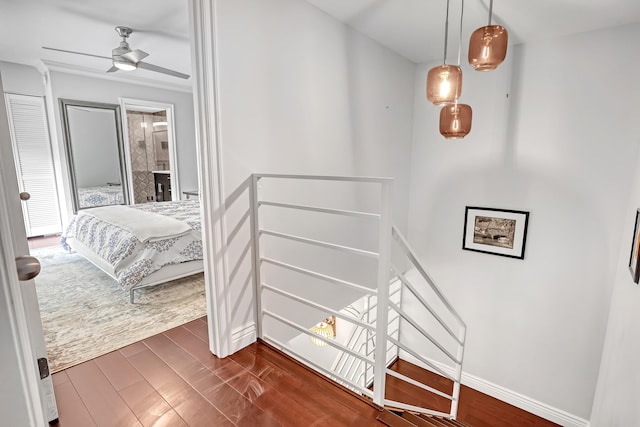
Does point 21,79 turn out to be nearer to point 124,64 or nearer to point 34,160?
point 34,160

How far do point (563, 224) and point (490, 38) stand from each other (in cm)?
214

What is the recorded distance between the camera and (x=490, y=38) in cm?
148

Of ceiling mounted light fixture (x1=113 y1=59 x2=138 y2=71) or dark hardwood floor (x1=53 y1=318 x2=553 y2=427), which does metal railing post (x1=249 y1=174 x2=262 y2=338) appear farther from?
ceiling mounted light fixture (x1=113 y1=59 x2=138 y2=71)

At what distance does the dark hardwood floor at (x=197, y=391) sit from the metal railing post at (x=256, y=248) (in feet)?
0.65

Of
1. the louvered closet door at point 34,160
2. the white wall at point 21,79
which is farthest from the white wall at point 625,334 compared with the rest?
the white wall at point 21,79

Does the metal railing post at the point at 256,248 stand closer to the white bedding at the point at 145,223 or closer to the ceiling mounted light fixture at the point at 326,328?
the white bedding at the point at 145,223

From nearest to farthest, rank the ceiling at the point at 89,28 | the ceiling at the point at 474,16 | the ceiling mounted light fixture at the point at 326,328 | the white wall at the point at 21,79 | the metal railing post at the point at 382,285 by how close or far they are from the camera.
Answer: the metal railing post at the point at 382,285 → the ceiling at the point at 474,16 → the ceiling at the point at 89,28 → the white wall at the point at 21,79 → the ceiling mounted light fixture at the point at 326,328

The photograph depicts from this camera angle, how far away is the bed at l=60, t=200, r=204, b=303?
2.59m

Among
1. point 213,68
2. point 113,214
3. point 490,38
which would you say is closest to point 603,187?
point 490,38

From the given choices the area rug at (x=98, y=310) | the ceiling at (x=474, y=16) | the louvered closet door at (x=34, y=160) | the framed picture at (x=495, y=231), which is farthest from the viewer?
the louvered closet door at (x=34, y=160)

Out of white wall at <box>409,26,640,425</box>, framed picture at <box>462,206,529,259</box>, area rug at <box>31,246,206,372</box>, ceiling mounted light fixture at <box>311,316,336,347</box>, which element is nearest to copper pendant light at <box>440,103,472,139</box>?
white wall at <box>409,26,640,425</box>

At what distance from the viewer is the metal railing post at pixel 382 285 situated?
4.57 ft

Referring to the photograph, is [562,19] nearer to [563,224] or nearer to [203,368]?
[563,224]

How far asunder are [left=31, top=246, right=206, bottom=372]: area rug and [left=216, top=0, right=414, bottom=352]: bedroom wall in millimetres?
803
